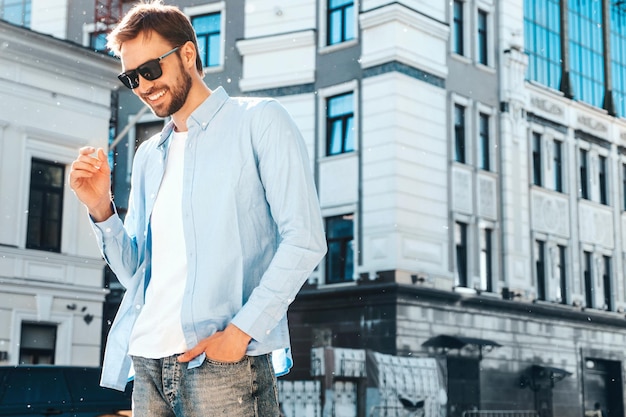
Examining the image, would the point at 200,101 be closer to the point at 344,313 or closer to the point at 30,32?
the point at 30,32

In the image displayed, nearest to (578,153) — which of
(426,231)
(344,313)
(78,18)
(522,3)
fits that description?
(522,3)

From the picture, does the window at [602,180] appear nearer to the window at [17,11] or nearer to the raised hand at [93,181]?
the window at [17,11]

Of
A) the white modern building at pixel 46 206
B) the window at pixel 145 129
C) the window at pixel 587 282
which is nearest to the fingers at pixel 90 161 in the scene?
the white modern building at pixel 46 206

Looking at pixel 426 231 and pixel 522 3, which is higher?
pixel 522 3

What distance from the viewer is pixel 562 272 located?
28.4 meters

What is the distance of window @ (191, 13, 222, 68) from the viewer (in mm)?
26516

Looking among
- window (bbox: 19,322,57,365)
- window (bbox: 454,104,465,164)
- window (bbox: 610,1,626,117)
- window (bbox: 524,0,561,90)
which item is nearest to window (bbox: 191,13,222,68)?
window (bbox: 454,104,465,164)

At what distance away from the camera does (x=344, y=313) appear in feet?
74.7

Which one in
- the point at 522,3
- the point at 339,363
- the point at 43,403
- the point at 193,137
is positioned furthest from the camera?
the point at 522,3

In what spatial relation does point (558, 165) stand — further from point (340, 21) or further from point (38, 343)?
point (38, 343)

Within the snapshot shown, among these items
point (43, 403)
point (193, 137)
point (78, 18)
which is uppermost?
point (78, 18)

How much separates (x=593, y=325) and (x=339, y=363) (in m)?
12.3

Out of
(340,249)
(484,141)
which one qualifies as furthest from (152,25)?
(484,141)

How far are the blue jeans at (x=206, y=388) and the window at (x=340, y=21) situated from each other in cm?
2239
